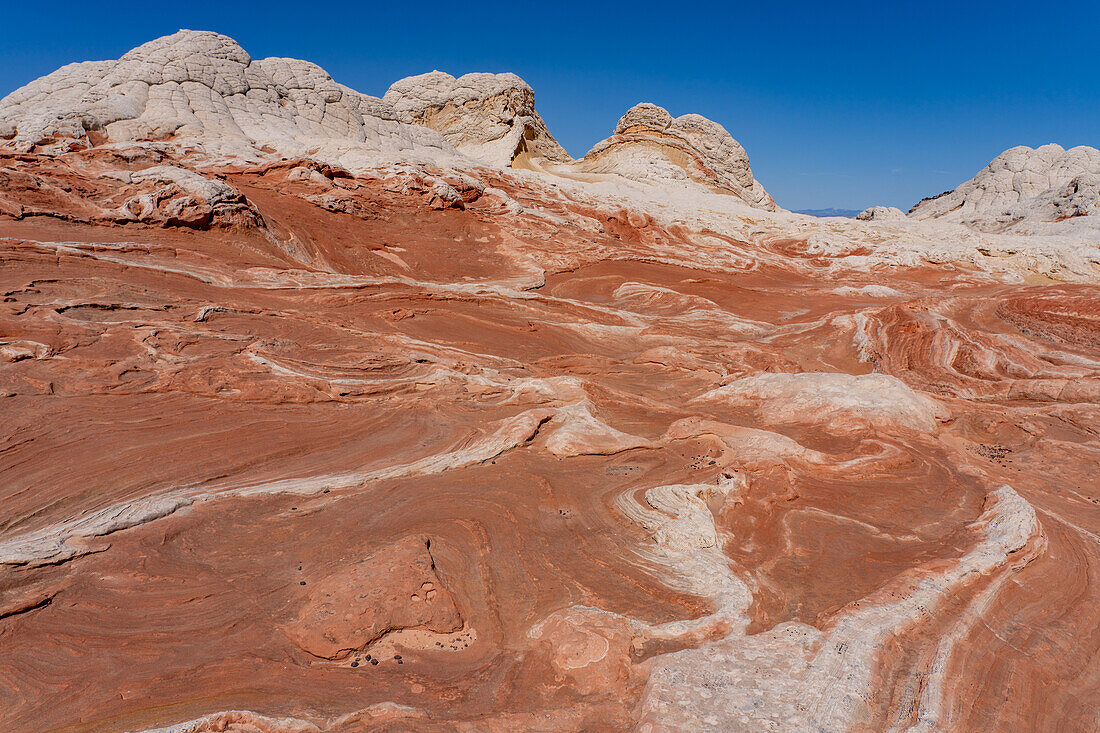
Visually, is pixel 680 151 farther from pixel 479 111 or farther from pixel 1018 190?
pixel 1018 190

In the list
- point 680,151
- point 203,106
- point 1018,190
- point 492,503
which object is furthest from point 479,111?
point 1018,190

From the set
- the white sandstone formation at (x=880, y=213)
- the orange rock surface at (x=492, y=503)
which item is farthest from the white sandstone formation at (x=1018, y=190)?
the orange rock surface at (x=492, y=503)

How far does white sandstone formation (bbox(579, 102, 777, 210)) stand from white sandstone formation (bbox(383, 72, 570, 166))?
15.4 feet

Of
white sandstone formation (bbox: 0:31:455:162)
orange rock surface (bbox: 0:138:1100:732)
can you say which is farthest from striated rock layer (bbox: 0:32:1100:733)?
white sandstone formation (bbox: 0:31:455:162)

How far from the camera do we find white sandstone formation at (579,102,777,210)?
3581cm

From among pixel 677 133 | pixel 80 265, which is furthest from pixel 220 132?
pixel 677 133

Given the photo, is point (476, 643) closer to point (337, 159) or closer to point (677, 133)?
point (337, 159)

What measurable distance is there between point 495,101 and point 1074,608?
126ft

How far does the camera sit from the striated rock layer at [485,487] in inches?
148

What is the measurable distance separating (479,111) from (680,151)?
13750 mm

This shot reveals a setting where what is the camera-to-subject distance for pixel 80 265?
10609 mm

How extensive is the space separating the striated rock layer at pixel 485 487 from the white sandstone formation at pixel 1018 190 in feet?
88.3

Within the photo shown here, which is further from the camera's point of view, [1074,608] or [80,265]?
[80,265]

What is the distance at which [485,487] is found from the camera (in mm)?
6535
